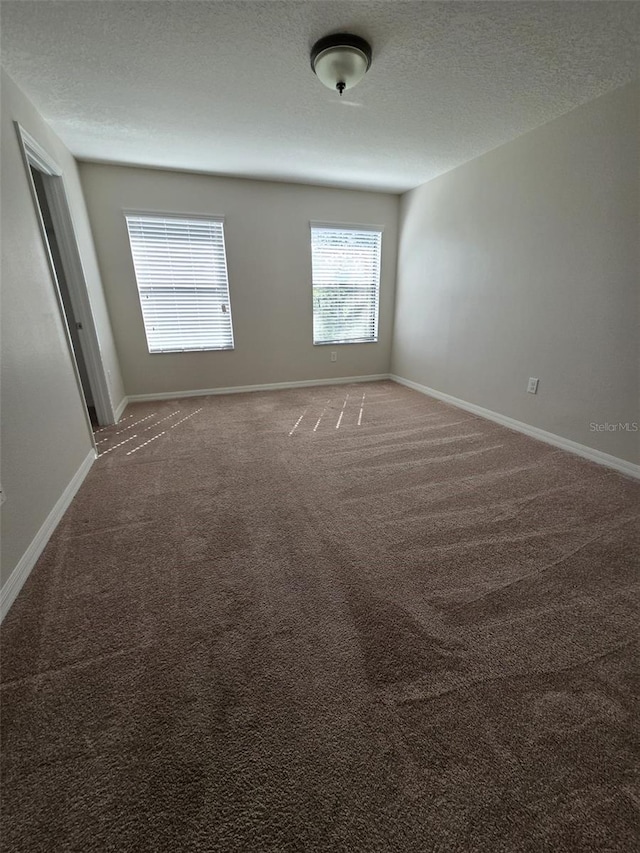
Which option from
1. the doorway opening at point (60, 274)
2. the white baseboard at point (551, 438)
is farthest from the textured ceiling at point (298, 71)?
the white baseboard at point (551, 438)

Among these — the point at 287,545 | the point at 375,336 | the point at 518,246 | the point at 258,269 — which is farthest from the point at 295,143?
the point at 287,545

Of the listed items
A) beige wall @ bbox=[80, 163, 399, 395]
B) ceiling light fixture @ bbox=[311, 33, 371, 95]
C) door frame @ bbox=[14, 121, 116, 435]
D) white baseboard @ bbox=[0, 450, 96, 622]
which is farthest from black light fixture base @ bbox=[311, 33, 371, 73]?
white baseboard @ bbox=[0, 450, 96, 622]

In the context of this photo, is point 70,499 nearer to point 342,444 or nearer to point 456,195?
point 342,444

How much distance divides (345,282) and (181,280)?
2006mm

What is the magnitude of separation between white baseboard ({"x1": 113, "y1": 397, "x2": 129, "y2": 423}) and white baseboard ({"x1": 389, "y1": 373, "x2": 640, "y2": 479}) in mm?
3500

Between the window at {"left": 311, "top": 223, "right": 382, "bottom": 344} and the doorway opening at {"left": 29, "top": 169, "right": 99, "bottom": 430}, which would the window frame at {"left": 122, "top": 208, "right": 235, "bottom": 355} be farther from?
the window at {"left": 311, "top": 223, "right": 382, "bottom": 344}

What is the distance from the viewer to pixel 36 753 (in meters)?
0.91

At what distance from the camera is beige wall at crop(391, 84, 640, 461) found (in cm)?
221

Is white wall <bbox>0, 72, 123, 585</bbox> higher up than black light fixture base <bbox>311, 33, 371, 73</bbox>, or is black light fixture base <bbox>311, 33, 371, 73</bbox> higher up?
black light fixture base <bbox>311, 33, 371, 73</bbox>

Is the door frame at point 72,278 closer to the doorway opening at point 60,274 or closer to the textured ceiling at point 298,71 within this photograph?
the doorway opening at point 60,274

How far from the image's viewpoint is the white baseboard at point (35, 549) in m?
1.37

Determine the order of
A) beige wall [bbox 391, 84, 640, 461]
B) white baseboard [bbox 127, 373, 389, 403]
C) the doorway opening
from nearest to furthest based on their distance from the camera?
beige wall [bbox 391, 84, 640, 461]
the doorway opening
white baseboard [bbox 127, 373, 389, 403]

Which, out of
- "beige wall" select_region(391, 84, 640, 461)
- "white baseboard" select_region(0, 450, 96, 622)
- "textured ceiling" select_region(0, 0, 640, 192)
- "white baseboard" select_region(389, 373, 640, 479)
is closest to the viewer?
"white baseboard" select_region(0, 450, 96, 622)

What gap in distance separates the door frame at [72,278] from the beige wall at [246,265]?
26.5 inches
